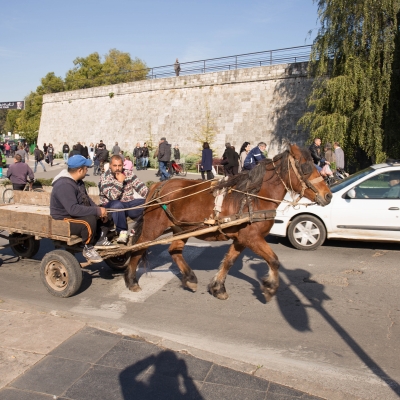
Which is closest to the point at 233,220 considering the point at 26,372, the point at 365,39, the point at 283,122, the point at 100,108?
the point at 26,372

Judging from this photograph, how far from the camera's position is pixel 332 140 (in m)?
18.9

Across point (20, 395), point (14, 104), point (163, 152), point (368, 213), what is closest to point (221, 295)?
point (20, 395)

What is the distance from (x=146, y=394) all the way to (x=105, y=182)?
3.74m

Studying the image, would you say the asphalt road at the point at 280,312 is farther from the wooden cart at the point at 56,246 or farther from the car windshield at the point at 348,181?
the car windshield at the point at 348,181

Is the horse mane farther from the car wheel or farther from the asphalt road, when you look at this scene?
the car wheel

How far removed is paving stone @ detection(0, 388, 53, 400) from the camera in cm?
388

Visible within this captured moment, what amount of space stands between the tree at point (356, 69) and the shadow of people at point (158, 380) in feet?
53.3

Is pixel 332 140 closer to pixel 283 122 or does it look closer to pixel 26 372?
pixel 283 122

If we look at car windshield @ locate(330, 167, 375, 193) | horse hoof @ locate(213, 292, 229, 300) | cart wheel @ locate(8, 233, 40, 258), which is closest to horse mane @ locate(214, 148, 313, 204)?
horse hoof @ locate(213, 292, 229, 300)

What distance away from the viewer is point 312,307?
19.6 feet

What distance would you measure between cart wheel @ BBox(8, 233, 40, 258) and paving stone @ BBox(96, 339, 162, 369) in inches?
168

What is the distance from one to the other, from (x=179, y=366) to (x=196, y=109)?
2838 cm

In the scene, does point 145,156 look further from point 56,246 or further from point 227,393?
point 227,393

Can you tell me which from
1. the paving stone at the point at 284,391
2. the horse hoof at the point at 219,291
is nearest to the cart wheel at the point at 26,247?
the horse hoof at the point at 219,291
